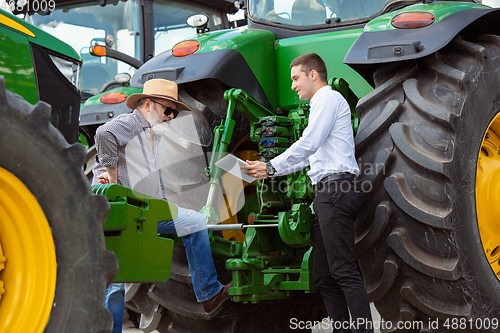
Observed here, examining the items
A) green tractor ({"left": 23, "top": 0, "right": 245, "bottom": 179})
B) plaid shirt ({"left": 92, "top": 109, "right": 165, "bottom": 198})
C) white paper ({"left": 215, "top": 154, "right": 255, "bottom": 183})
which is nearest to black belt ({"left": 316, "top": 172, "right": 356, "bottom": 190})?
white paper ({"left": 215, "top": 154, "right": 255, "bottom": 183})

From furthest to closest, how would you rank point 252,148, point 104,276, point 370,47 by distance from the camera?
point 252,148 → point 370,47 → point 104,276

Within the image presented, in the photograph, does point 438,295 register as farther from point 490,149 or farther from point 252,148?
point 252,148

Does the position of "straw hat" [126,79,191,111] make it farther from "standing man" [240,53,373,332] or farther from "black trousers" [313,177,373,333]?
"black trousers" [313,177,373,333]

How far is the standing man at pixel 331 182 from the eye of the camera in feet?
9.07

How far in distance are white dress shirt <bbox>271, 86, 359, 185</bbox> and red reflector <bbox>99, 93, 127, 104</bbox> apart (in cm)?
261

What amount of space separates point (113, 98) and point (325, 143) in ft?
9.13

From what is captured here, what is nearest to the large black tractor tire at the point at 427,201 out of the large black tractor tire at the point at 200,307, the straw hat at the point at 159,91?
the large black tractor tire at the point at 200,307

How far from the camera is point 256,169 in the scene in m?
2.98

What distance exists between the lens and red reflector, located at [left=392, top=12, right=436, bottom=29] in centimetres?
293

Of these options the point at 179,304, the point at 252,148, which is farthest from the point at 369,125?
the point at 179,304

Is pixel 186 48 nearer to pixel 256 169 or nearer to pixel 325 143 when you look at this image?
pixel 256 169

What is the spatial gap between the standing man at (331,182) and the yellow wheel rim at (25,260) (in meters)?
1.29

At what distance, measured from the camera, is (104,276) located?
1.99m

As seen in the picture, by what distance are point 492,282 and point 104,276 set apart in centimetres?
188
